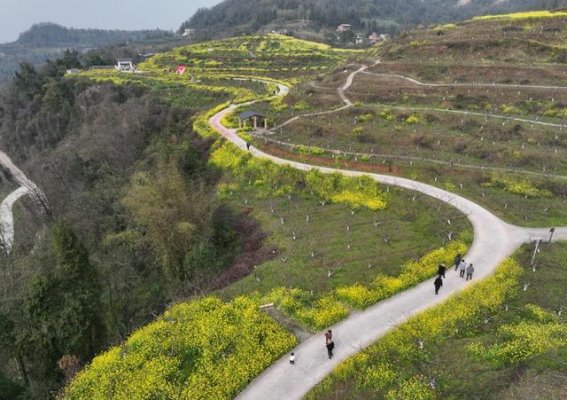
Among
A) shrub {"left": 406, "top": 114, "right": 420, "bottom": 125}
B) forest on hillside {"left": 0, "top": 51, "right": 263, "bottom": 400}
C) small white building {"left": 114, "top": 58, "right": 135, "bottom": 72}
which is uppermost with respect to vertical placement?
small white building {"left": 114, "top": 58, "right": 135, "bottom": 72}

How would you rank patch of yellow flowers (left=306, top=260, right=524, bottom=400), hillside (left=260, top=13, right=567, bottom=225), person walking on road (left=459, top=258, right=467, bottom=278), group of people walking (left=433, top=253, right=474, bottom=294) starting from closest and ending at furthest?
1. patch of yellow flowers (left=306, top=260, right=524, bottom=400)
2. group of people walking (left=433, top=253, right=474, bottom=294)
3. person walking on road (left=459, top=258, right=467, bottom=278)
4. hillside (left=260, top=13, right=567, bottom=225)

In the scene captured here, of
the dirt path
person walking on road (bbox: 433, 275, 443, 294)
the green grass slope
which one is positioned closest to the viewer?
the green grass slope

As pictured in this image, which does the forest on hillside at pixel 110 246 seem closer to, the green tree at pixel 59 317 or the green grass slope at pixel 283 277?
the green tree at pixel 59 317

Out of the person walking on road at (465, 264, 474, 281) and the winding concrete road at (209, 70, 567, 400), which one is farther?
the person walking on road at (465, 264, 474, 281)

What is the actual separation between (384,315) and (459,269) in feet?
20.2

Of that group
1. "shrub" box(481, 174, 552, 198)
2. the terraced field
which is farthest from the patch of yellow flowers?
"shrub" box(481, 174, 552, 198)

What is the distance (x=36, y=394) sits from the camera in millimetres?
23266

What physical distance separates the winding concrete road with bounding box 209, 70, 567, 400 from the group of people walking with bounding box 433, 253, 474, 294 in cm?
40

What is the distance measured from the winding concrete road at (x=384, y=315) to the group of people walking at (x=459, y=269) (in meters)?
0.40

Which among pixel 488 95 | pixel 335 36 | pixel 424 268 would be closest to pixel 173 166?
pixel 424 268

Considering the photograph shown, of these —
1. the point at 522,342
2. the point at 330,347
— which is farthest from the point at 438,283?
the point at 330,347

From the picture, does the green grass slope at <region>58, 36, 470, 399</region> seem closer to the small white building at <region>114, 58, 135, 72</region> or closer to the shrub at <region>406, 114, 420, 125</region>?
the shrub at <region>406, 114, 420, 125</region>

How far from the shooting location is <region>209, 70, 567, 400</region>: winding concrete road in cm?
1905

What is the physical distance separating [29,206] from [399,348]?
262ft
